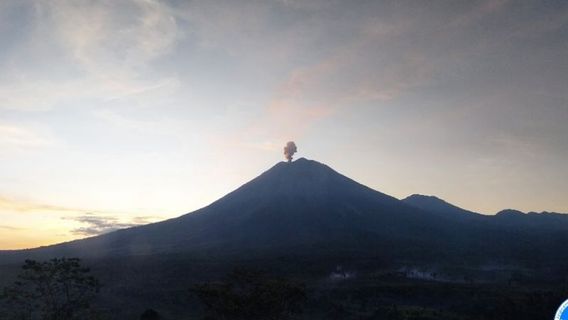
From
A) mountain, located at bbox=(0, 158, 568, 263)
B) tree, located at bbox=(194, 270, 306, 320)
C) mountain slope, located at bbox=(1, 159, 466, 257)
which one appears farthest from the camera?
mountain slope, located at bbox=(1, 159, 466, 257)

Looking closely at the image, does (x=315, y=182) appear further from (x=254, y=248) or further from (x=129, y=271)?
(x=129, y=271)

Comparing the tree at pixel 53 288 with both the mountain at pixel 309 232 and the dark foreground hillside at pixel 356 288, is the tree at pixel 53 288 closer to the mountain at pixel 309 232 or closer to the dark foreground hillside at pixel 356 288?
the dark foreground hillside at pixel 356 288

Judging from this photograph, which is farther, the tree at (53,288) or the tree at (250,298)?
the tree at (250,298)

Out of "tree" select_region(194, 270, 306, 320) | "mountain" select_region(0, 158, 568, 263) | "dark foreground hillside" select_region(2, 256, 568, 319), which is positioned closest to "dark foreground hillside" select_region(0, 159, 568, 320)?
"dark foreground hillside" select_region(2, 256, 568, 319)

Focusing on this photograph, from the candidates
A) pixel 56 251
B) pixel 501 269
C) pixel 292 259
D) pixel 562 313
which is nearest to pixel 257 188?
pixel 56 251

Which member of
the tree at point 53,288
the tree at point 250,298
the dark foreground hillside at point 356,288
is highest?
the tree at point 53,288

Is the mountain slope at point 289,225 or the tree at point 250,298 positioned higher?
the mountain slope at point 289,225

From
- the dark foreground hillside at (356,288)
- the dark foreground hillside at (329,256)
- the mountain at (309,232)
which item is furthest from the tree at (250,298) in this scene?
the mountain at (309,232)

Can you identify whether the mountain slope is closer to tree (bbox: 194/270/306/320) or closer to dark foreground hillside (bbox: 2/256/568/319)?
dark foreground hillside (bbox: 2/256/568/319)

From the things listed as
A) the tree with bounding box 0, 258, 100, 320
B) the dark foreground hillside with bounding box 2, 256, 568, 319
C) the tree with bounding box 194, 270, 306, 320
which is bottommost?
the dark foreground hillside with bounding box 2, 256, 568, 319

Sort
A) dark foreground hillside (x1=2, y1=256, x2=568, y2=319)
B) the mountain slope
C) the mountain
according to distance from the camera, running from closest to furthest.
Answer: dark foreground hillside (x1=2, y1=256, x2=568, y2=319) < the mountain < the mountain slope
